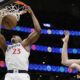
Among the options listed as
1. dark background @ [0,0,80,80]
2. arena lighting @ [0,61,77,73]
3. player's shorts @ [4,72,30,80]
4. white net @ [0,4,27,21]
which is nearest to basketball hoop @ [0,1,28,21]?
white net @ [0,4,27,21]

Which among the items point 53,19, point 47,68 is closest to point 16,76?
point 47,68

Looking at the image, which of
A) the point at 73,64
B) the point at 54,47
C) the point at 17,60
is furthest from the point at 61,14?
the point at 73,64

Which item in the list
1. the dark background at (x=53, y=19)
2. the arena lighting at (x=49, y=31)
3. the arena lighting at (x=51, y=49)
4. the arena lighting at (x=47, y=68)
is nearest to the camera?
the arena lighting at (x=49, y=31)

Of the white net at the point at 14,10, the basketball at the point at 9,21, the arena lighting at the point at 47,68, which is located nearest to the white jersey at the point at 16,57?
the basketball at the point at 9,21

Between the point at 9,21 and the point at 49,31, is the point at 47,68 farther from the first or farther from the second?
the point at 9,21

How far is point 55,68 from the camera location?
1636 centimetres

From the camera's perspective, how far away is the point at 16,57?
228 inches

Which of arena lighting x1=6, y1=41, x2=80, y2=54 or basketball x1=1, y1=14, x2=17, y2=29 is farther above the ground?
basketball x1=1, y1=14, x2=17, y2=29

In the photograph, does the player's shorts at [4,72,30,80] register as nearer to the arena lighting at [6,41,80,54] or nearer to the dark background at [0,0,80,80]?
the dark background at [0,0,80,80]

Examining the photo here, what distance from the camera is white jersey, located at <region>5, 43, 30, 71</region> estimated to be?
5.76 meters

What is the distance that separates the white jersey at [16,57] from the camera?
5.76 m

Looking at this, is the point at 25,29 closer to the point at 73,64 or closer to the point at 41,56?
the point at 41,56

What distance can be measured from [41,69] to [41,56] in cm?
98

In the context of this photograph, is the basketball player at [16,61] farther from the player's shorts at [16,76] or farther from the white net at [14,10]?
the white net at [14,10]
